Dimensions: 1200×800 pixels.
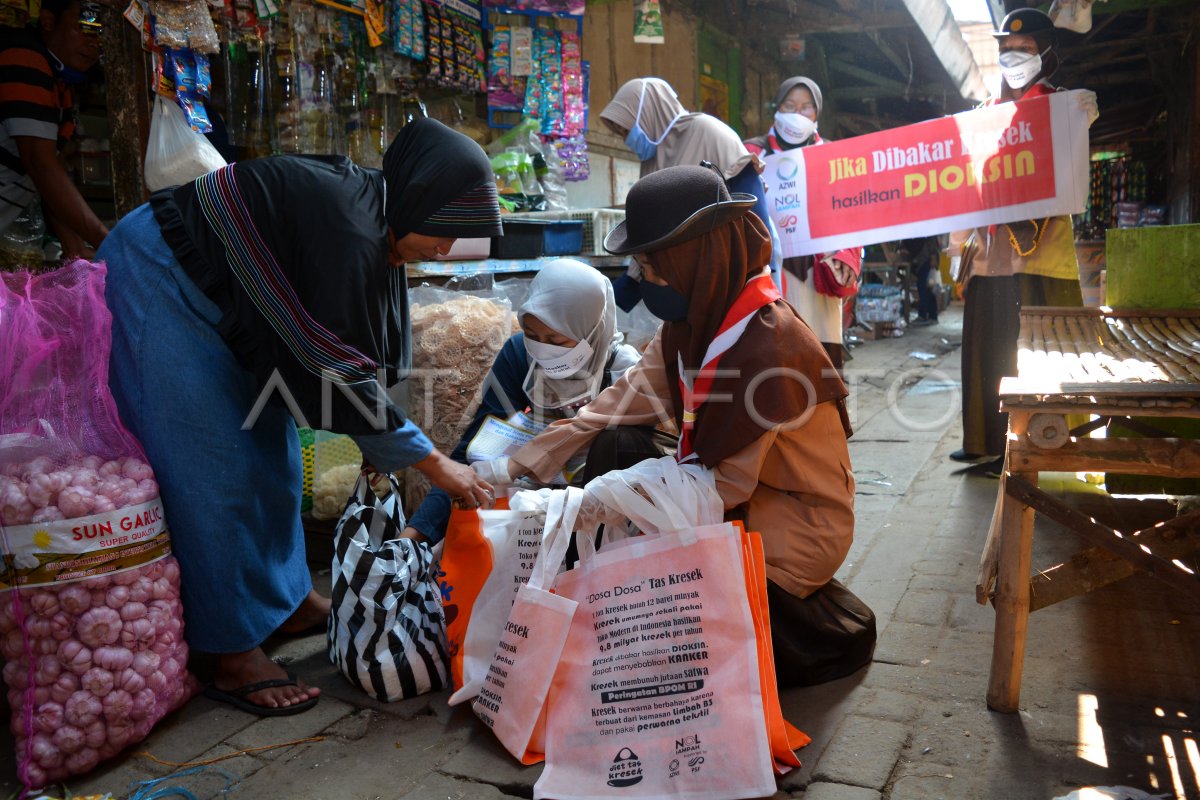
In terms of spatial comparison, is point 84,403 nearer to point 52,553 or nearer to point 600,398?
point 52,553

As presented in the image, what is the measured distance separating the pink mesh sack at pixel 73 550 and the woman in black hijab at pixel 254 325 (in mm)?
96

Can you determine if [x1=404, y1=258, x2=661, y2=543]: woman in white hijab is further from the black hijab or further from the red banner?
the red banner

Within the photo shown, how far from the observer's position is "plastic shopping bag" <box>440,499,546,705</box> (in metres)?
2.17

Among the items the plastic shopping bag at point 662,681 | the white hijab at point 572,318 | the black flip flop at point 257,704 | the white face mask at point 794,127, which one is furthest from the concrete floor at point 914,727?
the white face mask at point 794,127

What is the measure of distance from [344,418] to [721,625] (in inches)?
39.9

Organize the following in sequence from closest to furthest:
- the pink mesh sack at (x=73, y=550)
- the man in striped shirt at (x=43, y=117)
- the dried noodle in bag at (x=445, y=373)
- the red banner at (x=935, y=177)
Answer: the pink mesh sack at (x=73, y=550)
the man in striped shirt at (x=43, y=117)
the dried noodle in bag at (x=445, y=373)
the red banner at (x=935, y=177)

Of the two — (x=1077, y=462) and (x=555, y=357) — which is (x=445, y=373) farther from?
(x=1077, y=462)

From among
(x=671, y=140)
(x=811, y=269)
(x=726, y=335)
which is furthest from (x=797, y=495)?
(x=811, y=269)

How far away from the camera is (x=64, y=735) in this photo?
1.92 m

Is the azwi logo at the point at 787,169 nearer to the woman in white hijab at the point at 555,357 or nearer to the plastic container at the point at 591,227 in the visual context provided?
the plastic container at the point at 591,227

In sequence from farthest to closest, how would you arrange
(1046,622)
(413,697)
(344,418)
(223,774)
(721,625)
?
(1046,622) < (413,697) < (344,418) < (223,774) < (721,625)

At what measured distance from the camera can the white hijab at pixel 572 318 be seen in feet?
8.92

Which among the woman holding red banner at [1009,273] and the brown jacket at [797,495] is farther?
the woman holding red banner at [1009,273]

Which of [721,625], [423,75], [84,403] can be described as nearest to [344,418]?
[84,403]
